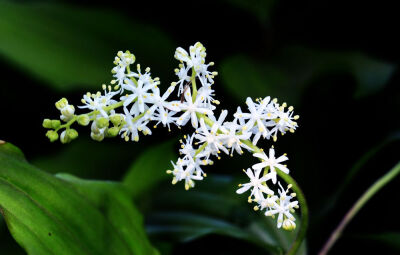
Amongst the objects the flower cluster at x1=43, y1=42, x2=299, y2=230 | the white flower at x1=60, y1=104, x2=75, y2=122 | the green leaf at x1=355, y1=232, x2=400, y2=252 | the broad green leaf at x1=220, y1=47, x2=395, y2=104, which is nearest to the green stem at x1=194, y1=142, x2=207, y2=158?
the flower cluster at x1=43, y1=42, x2=299, y2=230

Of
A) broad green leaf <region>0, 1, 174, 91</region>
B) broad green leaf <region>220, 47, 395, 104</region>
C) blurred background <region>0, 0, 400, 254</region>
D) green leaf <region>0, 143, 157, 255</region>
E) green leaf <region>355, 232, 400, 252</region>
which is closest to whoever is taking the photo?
green leaf <region>0, 143, 157, 255</region>

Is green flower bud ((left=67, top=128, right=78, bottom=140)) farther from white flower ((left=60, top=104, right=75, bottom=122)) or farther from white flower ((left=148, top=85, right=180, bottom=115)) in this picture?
white flower ((left=148, top=85, right=180, bottom=115))

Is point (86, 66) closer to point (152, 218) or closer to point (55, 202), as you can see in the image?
point (152, 218)

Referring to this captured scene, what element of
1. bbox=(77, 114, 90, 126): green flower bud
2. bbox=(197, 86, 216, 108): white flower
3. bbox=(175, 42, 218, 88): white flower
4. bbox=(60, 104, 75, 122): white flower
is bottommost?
bbox=(77, 114, 90, 126): green flower bud

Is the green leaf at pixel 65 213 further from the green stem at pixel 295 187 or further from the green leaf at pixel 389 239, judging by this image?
the green leaf at pixel 389 239

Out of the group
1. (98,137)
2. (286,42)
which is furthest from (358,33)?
(98,137)

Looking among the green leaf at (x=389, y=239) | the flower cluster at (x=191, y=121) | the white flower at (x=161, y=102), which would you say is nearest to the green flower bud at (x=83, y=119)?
the flower cluster at (x=191, y=121)

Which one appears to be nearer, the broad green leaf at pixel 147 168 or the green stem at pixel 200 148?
the green stem at pixel 200 148
